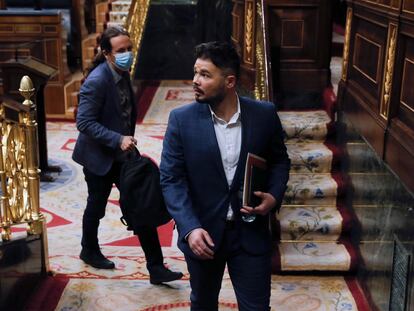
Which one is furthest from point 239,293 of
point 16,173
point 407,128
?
point 16,173

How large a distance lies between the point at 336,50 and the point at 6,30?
446 cm

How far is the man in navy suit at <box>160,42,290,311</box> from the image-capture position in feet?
9.52

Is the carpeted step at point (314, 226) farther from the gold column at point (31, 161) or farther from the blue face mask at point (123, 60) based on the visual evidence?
the gold column at point (31, 161)

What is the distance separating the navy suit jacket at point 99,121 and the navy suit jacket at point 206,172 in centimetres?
133

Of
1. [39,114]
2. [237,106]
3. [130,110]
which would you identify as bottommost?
[39,114]

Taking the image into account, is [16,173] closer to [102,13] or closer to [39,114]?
[39,114]

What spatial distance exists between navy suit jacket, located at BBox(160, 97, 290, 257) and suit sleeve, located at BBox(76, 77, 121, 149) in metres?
1.35

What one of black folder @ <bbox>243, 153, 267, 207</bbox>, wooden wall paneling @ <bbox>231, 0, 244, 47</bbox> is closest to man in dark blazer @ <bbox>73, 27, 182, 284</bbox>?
black folder @ <bbox>243, 153, 267, 207</bbox>

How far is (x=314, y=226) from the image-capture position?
199 inches

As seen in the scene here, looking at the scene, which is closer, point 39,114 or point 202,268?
point 202,268

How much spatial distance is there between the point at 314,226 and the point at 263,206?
7.32ft

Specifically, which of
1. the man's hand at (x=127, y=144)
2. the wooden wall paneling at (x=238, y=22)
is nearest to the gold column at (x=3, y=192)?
the man's hand at (x=127, y=144)

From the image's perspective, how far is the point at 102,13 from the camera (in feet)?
38.9

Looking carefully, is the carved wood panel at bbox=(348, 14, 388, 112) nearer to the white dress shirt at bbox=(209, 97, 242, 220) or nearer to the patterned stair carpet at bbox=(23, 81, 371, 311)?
the patterned stair carpet at bbox=(23, 81, 371, 311)
